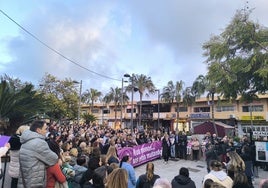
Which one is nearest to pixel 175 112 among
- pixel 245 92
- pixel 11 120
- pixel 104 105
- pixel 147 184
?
pixel 104 105

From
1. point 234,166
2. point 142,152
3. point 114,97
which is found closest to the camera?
point 234,166

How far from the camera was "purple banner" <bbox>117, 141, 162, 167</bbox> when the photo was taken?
1186 cm

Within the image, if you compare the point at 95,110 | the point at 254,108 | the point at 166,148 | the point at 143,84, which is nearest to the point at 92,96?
the point at 95,110

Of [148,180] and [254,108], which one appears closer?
[148,180]

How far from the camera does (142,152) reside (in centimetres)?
1362

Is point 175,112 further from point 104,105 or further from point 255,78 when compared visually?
point 255,78

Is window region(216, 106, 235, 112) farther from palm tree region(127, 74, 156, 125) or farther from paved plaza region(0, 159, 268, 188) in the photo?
paved plaza region(0, 159, 268, 188)

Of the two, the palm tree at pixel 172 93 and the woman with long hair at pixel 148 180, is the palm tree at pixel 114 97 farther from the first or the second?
the woman with long hair at pixel 148 180

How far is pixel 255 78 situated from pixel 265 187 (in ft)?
47.1

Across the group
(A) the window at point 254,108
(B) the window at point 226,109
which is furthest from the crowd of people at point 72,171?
(B) the window at point 226,109

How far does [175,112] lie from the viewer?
172ft

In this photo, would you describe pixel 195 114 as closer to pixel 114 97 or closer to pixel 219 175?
pixel 114 97

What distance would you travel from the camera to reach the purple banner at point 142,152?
38.9ft

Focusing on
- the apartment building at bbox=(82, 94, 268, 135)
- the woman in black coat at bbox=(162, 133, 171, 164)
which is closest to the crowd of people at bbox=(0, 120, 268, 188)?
the woman in black coat at bbox=(162, 133, 171, 164)
